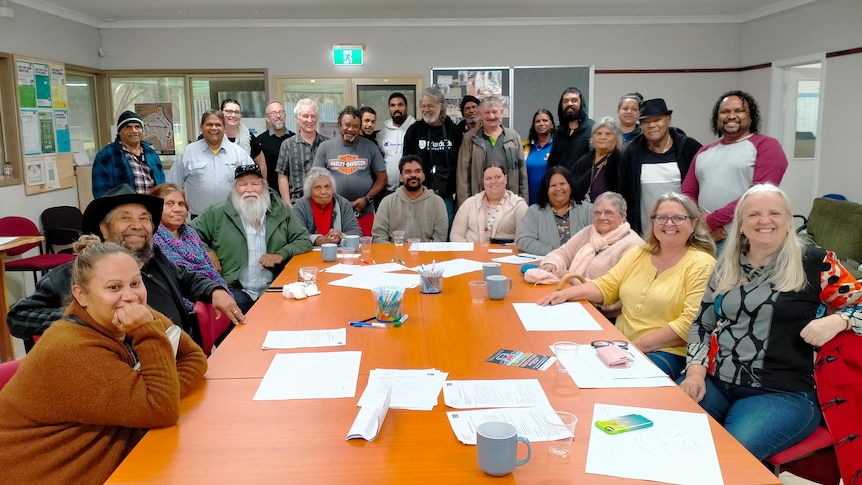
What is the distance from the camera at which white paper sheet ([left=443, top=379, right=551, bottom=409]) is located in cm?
170

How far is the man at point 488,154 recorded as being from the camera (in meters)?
5.02

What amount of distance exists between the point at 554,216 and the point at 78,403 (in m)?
3.11

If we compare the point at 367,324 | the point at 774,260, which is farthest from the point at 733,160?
the point at 367,324

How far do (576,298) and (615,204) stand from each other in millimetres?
872

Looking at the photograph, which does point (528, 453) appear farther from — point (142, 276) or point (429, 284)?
point (142, 276)

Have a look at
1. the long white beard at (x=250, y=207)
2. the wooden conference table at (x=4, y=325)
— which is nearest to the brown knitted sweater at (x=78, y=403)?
the long white beard at (x=250, y=207)

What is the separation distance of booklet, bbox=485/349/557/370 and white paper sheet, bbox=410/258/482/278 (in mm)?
1231

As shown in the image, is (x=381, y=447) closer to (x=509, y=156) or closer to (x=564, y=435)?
(x=564, y=435)

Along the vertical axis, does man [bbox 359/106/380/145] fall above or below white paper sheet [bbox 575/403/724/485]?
above

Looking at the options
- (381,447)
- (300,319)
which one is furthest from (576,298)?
(381,447)

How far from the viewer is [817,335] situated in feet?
6.66

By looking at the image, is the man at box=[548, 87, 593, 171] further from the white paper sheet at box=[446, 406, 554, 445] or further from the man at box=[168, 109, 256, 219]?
the white paper sheet at box=[446, 406, 554, 445]

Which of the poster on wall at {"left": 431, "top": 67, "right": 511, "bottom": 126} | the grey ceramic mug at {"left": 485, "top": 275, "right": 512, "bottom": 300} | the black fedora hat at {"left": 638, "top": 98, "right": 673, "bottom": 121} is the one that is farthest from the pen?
the poster on wall at {"left": 431, "top": 67, "right": 511, "bottom": 126}

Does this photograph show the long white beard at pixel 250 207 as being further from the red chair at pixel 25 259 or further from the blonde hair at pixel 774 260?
the blonde hair at pixel 774 260
